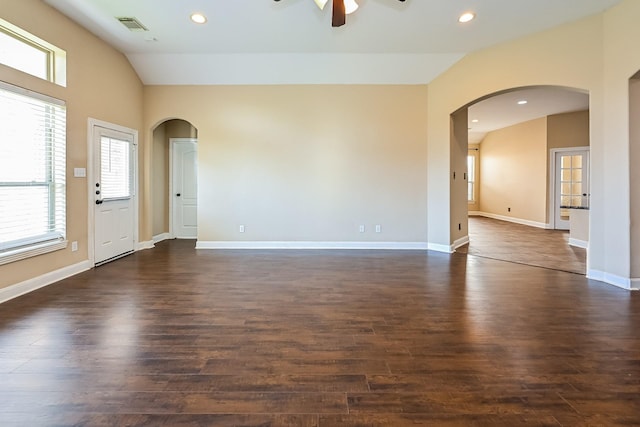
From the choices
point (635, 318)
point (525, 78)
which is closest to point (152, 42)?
point (525, 78)

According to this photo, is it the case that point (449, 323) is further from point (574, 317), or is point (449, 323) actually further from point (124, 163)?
point (124, 163)

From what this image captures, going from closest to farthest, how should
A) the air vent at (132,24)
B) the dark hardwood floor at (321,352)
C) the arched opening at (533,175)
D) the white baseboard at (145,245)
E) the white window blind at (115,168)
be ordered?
the dark hardwood floor at (321,352) → the air vent at (132,24) → the white window blind at (115,168) → the white baseboard at (145,245) → the arched opening at (533,175)

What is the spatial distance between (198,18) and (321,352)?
4176 mm

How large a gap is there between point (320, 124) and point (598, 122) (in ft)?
13.0

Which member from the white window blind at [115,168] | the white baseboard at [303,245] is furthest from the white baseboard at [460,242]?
the white window blind at [115,168]

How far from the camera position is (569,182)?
902 centimetres

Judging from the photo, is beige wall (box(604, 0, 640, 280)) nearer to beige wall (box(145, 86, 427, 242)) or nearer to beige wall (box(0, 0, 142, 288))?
beige wall (box(145, 86, 427, 242))

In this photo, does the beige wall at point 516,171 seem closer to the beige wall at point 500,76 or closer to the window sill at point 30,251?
the beige wall at point 500,76

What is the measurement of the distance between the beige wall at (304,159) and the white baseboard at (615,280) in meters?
2.60

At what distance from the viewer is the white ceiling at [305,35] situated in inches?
159

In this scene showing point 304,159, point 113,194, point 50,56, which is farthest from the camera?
point 304,159

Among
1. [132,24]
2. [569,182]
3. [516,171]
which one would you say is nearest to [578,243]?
[569,182]

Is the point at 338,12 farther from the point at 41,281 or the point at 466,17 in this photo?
the point at 41,281

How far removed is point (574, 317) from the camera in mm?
3010
